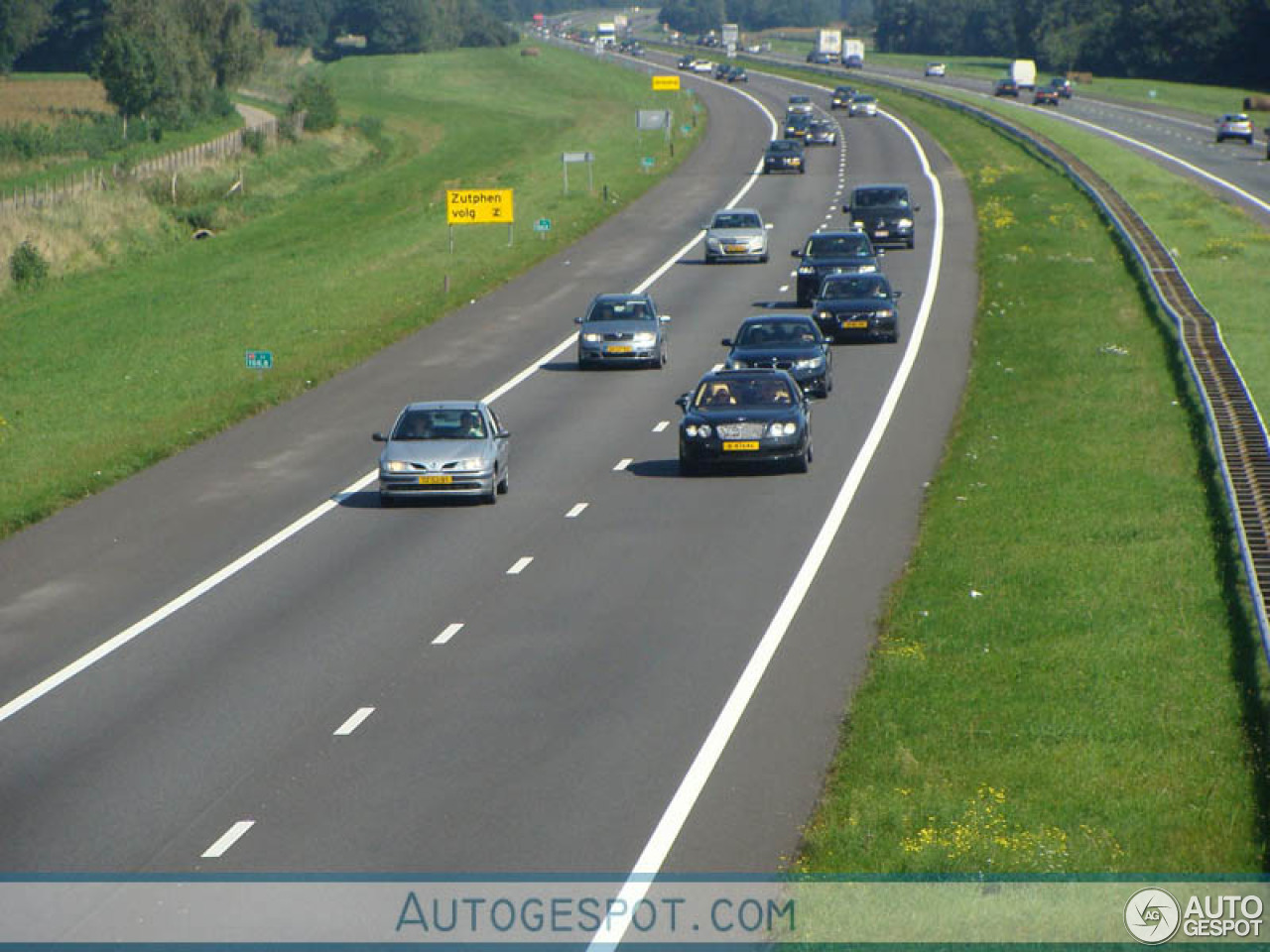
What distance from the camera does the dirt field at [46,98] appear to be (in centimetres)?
11588

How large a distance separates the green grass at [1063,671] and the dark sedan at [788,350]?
126 inches

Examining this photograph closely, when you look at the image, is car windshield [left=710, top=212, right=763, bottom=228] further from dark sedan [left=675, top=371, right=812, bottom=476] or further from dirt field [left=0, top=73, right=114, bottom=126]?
dirt field [left=0, top=73, right=114, bottom=126]

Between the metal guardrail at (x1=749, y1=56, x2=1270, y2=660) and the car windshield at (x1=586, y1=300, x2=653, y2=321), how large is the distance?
11.6 metres

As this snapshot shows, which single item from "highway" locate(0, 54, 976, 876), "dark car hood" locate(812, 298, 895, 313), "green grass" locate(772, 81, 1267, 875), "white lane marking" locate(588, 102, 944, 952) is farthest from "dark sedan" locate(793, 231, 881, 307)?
"green grass" locate(772, 81, 1267, 875)

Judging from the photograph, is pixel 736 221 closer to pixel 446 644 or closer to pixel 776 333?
pixel 776 333

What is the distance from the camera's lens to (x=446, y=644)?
20797 millimetres

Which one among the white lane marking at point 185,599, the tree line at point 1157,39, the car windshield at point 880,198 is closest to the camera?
the white lane marking at point 185,599

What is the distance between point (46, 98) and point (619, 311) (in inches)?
3623

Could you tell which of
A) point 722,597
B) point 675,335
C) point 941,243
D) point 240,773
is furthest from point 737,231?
point 240,773

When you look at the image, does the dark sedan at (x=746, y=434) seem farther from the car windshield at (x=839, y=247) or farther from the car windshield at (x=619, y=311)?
the car windshield at (x=839, y=247)

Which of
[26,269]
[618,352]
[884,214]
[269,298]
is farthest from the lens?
[26,269]

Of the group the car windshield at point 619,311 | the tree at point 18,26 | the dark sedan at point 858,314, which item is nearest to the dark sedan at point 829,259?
the dark sedan at point 858,314

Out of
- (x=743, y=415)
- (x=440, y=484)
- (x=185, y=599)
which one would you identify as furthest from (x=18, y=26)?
(x=185, y=599)

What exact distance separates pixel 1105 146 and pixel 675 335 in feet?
180
